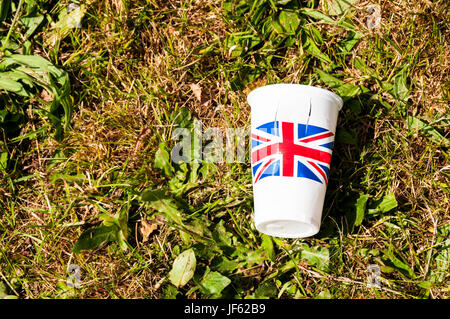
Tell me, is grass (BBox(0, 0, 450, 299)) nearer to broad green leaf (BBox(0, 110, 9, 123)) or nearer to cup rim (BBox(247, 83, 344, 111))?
broad green leaf (BBox(0, 110, 9, 123))

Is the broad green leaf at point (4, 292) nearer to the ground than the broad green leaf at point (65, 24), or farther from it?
nearer to the ground

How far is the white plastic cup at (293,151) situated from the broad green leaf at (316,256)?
0.71ft

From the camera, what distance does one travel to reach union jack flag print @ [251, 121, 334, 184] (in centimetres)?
162

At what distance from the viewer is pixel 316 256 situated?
1.87m

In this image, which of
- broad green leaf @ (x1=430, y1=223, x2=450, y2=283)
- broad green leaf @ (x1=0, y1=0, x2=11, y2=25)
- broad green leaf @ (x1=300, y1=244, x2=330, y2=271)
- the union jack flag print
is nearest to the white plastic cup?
the union jack flag print

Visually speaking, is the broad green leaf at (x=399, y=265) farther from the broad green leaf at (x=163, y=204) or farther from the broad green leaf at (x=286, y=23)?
the broad green leaf at (x=286, y=23)

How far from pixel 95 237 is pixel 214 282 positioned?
1.62ft

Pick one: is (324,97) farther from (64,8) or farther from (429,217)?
(64,8)

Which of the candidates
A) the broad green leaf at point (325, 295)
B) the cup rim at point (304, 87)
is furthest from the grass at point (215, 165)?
the cup rim at point (304, 87)

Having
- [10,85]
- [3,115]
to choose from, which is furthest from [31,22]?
[3,115]

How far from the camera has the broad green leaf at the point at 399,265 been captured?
6.06 feet

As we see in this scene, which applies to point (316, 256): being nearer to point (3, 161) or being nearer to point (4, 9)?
point (3, 161)
